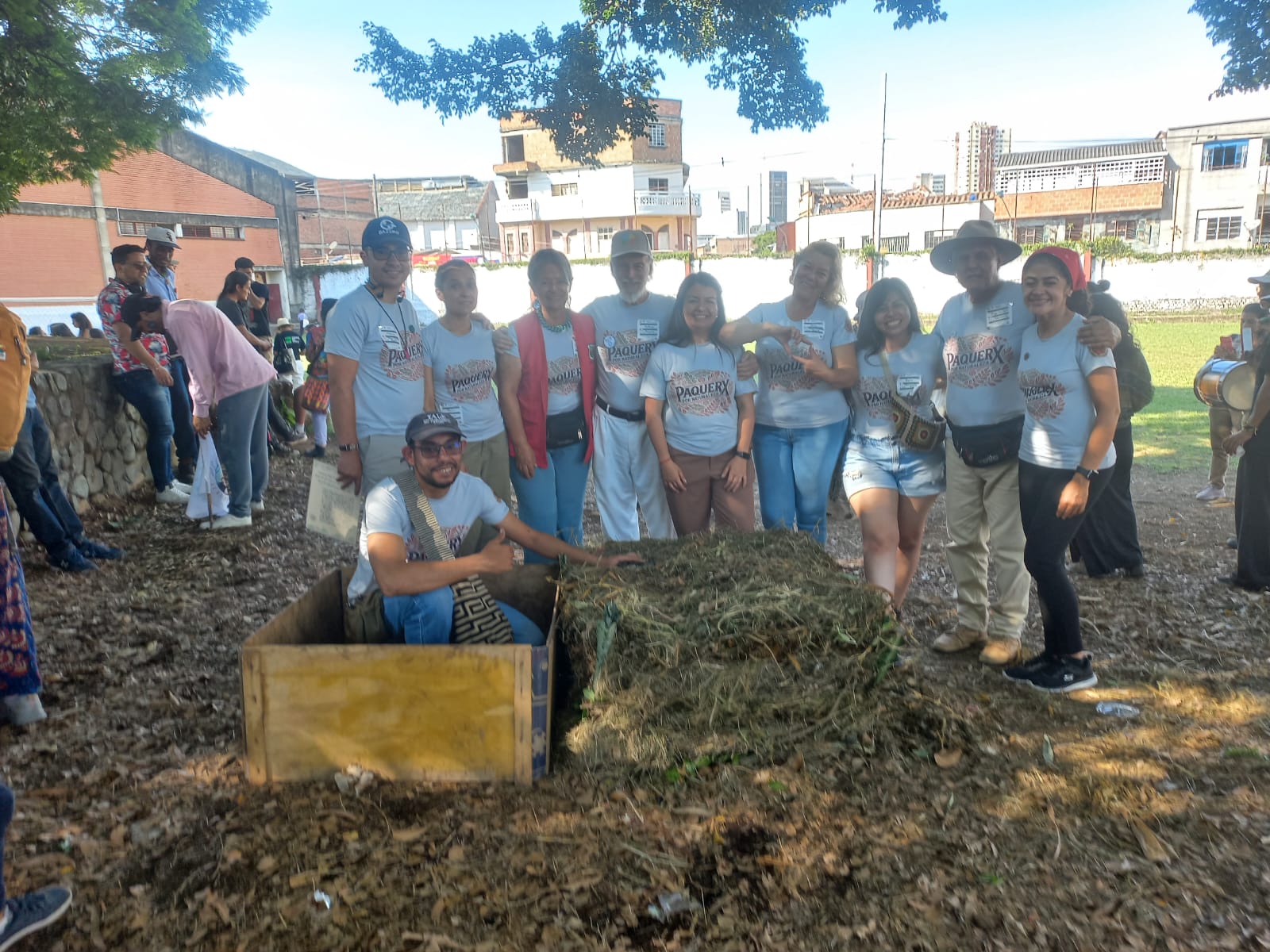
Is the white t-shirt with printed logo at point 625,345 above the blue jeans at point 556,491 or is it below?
above

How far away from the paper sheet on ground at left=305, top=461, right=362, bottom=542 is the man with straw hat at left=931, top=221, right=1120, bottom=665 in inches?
117

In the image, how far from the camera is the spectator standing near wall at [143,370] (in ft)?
22.3

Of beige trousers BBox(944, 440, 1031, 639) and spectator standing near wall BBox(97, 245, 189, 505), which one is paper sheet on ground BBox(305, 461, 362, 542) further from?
spectator standing near wall BBox(97, 245, 189, 505)

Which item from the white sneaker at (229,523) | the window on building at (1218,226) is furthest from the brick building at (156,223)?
the window on building at (1218,226)

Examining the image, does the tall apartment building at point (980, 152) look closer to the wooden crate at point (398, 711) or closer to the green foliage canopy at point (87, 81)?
the green foliage canopy at point (87, 81)

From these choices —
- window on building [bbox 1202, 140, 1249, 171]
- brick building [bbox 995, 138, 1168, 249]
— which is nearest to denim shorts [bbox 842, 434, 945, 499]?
brick building [bbox 995, 138, 1168, 249]

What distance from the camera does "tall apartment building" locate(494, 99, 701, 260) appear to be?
176 feet

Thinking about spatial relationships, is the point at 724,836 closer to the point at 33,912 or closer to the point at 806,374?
the point at 33,912

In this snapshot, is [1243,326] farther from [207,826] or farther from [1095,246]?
[1095,246]

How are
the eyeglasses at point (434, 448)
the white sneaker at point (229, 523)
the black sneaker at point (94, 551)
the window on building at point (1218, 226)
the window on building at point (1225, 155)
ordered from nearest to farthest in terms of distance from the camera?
the eyeglasses at point (434, 448)
the black sneaker at point (94, 551)
the white sneaker at point (229, 523)
the window on building at point (1225, 155)
the window on building at point (1218, 226)

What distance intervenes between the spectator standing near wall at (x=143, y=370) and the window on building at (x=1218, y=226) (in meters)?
50.1

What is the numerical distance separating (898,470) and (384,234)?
280cm

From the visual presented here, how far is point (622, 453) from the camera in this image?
487cm

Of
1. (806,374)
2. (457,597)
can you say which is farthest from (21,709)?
(806,374)
